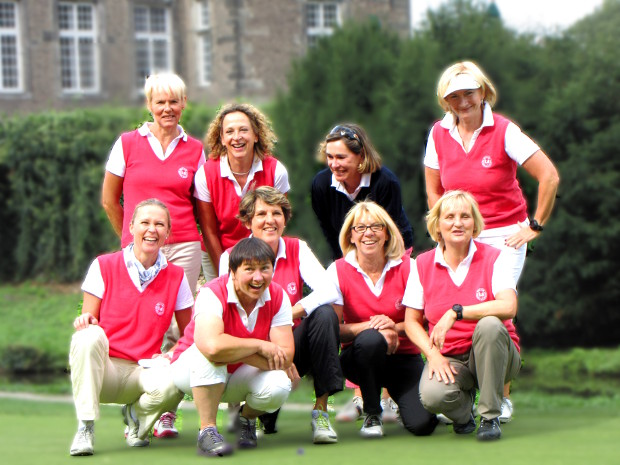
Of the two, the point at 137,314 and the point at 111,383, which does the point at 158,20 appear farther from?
the point at 111,383

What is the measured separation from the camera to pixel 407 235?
21.0 feet

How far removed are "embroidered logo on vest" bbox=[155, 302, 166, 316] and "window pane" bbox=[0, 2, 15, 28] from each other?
21.8 metres

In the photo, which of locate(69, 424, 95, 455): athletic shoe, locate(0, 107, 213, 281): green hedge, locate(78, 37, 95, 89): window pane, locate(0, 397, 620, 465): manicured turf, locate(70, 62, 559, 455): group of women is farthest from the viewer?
locate(78, 37, 95, 89): window pane

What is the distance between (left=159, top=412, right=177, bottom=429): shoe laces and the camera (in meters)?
5.96

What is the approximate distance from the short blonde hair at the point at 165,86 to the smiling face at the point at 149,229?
812mm

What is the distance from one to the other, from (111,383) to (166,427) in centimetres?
60

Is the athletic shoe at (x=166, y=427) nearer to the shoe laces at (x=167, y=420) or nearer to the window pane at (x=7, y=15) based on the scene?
the shoe laces at (x=167, y=420)

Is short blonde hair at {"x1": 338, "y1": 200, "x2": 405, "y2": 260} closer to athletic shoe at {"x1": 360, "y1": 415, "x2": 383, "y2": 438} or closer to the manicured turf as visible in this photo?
athletic shoe at {"x1": 360, "y1": 415, "x2": 383, "y2": 438}

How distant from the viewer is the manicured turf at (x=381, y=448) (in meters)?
4.87

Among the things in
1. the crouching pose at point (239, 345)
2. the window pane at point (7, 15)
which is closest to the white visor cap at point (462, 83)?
the crouching pose at point (239, 345)

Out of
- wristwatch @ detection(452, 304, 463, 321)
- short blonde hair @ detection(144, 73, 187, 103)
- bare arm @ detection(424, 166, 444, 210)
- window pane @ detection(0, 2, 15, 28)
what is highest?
window pane @ detection(0, 2, 15, 28)

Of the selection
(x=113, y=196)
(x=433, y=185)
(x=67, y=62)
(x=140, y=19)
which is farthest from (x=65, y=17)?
(x=433, y=185)

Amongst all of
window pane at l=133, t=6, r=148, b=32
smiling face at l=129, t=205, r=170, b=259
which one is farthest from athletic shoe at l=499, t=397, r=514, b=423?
window pane at l=133, t=6, r=148, b=32

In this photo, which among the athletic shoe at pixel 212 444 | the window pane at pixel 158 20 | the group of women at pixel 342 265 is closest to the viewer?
the athletic shoe at pixel 212 444
